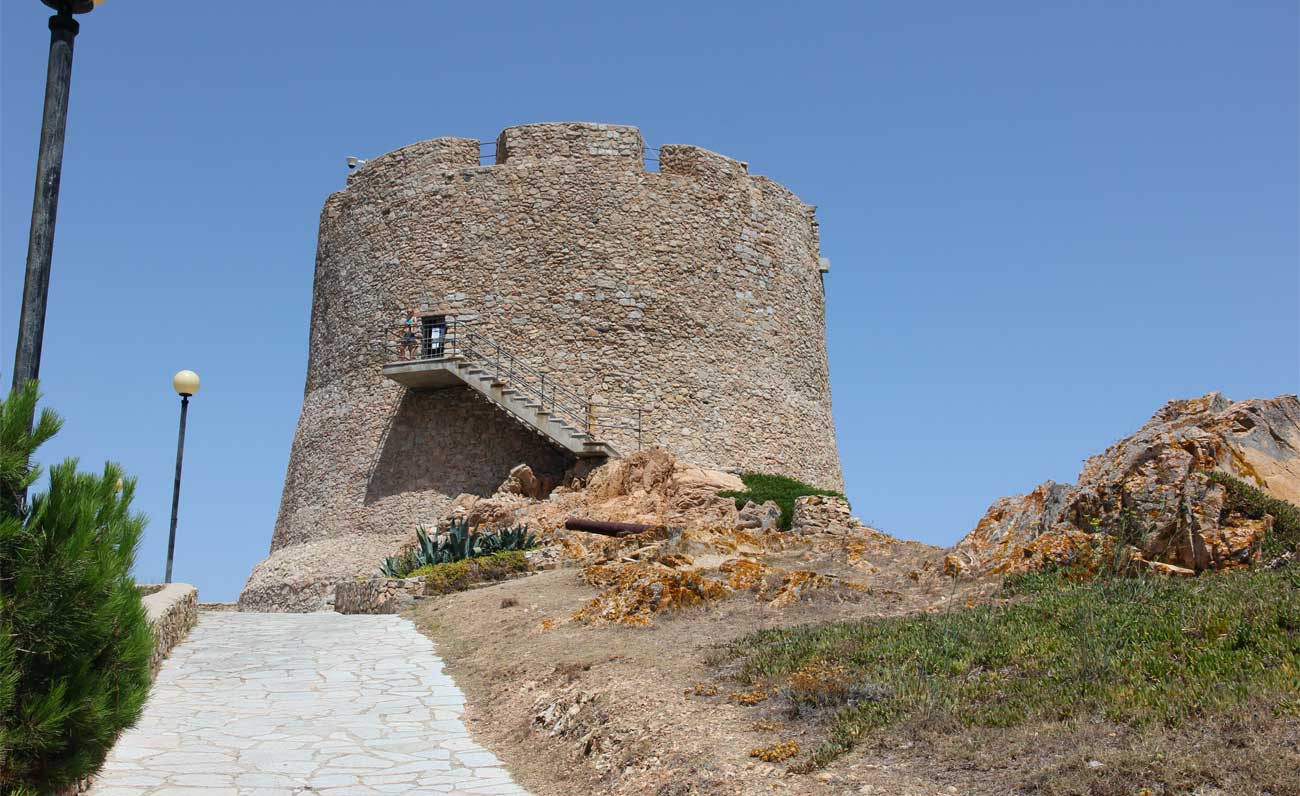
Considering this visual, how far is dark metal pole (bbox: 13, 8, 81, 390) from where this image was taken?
6805 millimetres

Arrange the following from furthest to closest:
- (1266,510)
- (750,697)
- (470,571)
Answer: (470,571) < (1266,510) < (750,697)

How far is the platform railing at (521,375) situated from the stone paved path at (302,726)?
451 inches

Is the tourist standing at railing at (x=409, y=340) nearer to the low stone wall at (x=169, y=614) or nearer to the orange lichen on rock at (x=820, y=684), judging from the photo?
the low stone wall at (x=169, y=614)

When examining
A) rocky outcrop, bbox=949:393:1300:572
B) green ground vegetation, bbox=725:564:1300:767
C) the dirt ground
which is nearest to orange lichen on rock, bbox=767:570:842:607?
the dirt ground

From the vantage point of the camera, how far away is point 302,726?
9.24m

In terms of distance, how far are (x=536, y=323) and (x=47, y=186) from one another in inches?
702

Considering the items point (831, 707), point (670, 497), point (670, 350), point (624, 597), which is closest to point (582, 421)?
point (670, 350)

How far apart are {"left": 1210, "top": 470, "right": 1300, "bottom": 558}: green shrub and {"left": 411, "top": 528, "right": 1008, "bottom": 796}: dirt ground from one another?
2322 millimetres

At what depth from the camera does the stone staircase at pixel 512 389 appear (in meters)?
23.5

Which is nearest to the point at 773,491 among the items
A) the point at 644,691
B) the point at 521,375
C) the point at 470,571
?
the point at 521,375

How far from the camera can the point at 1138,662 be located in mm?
7414

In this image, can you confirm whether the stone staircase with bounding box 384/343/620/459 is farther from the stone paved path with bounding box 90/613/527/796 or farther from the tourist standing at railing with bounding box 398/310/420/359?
the stone paved path with bounding box 90/613/527/796

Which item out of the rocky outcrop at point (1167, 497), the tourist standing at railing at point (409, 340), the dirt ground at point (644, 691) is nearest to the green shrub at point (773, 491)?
the dirt ground at point (644, 691)

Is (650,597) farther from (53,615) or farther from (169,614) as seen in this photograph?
(53,615)
